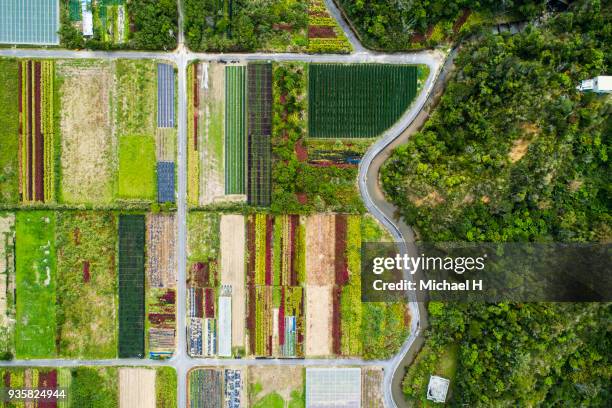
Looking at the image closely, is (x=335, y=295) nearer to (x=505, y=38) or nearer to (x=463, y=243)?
(x=463, y=243)

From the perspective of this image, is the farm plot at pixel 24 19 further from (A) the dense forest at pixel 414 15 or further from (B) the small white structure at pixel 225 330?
(B) the small white structure at pixel 225 330

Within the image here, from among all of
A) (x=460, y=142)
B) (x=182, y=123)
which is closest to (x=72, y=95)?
(x=182, y=123)

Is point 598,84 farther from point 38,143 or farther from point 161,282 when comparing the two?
point 38,143

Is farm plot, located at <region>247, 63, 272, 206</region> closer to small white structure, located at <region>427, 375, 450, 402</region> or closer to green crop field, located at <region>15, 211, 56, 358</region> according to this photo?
green crop field, located at <region>15, 211, 56, 358</region>

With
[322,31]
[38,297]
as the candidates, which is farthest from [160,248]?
[322,31]

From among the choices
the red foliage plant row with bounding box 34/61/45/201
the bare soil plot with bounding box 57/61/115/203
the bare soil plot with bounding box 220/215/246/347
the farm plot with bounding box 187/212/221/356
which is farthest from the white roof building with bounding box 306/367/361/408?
the red foliage plant row with bounding box 34/61/45/201

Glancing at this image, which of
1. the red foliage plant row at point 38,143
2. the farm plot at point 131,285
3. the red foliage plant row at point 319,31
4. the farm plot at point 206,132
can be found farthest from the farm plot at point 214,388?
the red foliage plant row at point 319,31
